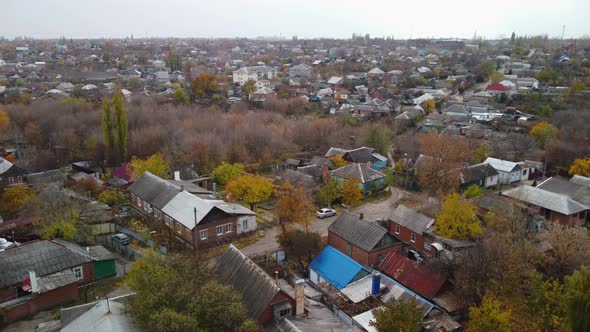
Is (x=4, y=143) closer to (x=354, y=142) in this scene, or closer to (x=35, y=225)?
(x=35, y=225)

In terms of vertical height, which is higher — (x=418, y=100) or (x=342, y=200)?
(x=418, y=100)

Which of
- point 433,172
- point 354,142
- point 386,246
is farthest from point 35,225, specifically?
point 354,142

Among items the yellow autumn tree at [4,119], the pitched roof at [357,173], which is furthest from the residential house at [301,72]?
the pitched roof at [357,173]

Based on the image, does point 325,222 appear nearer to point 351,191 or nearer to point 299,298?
point 351,191

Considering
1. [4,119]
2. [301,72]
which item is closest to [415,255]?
[4,119]

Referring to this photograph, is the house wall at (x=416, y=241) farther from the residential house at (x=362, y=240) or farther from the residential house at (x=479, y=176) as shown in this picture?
the residential house at (x=479, y=176)

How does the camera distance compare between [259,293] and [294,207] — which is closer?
[259,293]
